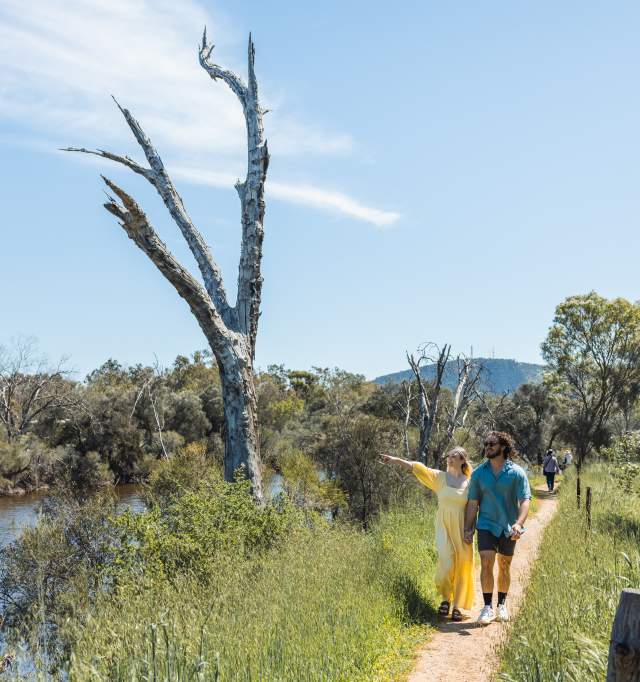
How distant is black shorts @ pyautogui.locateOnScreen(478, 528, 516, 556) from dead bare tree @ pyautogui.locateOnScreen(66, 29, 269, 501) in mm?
4359

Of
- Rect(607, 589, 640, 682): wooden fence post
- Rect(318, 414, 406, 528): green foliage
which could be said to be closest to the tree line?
Rect(318, 414, 406, 528): green foliage

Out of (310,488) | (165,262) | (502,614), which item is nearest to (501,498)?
(502,614)

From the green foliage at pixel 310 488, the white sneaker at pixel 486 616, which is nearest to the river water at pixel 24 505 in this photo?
the green foliage at pixel 310 488

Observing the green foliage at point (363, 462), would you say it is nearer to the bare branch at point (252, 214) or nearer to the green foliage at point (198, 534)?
the bare branch at point (252, 214)

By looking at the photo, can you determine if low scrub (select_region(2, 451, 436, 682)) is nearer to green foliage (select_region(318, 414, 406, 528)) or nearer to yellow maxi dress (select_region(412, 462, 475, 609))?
yellow maxi dress (select_region(412, 462, 475, 609))

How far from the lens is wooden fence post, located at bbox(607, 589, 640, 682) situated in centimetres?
225

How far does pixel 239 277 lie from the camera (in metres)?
11.2

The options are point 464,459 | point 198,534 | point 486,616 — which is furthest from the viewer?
point 198,534

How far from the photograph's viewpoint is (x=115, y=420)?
39.9m

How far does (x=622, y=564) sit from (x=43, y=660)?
510 cm

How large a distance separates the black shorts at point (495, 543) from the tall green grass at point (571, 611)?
1.31 feet

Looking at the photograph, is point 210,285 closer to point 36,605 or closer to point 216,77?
point 216,77

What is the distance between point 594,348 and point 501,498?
27897mm

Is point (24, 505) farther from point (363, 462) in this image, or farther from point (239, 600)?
point (239, 600)
